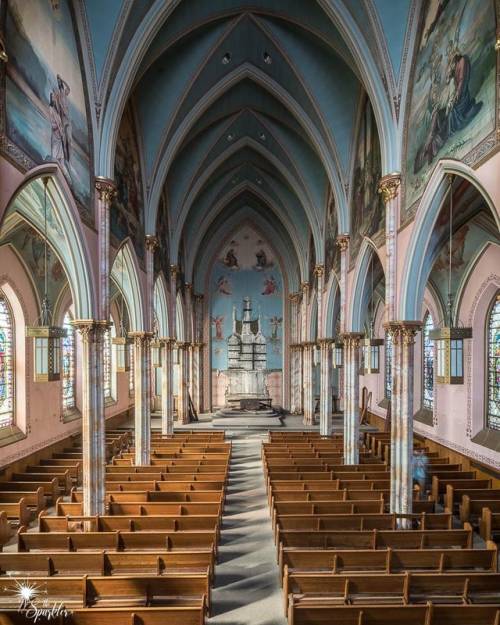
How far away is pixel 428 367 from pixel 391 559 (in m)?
14.8

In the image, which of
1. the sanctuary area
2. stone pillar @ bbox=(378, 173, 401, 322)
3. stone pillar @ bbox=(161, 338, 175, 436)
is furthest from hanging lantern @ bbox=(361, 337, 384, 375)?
stone pillar @ bbox=(161, 338, 175, 436)

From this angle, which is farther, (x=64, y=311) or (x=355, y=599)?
(x=64, y=311)

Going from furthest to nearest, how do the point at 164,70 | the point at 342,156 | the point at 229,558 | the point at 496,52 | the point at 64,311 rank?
the point at 64,311
the point at 342,156
the point at 164,70
the point at 229,558
the point at 496,52

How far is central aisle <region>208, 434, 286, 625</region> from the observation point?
7352mm

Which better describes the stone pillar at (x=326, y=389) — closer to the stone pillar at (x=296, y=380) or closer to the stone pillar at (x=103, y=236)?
the stone pillar at (x=296, y=380)

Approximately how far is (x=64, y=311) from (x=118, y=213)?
808cm

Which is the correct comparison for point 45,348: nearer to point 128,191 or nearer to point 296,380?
point 128,191

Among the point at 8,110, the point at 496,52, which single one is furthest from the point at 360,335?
the point at 8,110

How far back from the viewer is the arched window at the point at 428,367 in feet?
67.3

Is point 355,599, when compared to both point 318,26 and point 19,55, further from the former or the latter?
point 318,26

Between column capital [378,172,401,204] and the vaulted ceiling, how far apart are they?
1.94 m

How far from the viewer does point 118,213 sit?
13992mm

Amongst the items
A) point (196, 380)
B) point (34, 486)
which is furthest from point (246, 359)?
point (34, 486)

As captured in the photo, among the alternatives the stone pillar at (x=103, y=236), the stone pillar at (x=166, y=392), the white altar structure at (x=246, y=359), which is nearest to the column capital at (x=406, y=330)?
the stone pillar at (x=103, y=236)
